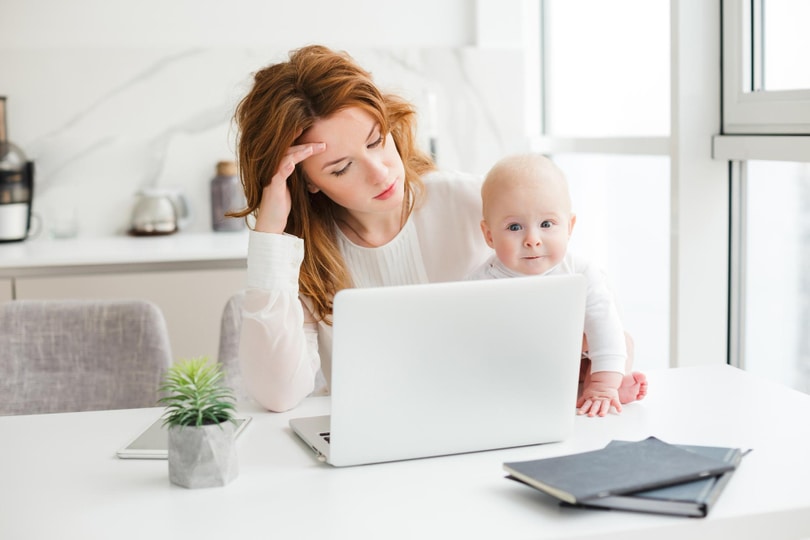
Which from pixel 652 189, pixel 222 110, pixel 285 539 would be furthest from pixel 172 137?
pixel 285 539

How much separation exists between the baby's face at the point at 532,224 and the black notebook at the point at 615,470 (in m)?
0.42

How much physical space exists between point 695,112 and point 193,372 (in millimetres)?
1581

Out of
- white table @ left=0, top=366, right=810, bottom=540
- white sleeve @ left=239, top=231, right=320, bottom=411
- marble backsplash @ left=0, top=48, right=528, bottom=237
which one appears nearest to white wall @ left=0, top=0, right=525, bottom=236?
marble backsplash @ left=0, top=48, right=528, bottom=237

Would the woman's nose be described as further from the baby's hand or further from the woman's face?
the baby's hand

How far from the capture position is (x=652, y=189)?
9.09 feet

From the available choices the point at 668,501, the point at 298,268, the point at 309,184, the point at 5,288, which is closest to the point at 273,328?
the point at 298,268

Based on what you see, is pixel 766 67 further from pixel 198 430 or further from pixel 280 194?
pixel 198 430

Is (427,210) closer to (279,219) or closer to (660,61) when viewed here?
(279,219)

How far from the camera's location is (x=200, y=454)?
3.79 ft

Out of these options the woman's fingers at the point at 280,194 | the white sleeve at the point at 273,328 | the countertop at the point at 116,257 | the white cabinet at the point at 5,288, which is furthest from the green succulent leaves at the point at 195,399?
the white cabinet at the point at 5,288

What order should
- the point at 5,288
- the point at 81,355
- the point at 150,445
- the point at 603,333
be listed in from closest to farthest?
the point at 150,445
the point at 603,333
the point at 81,355
the point at 5,288

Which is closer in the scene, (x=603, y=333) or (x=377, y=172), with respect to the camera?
(x=603, y=333)

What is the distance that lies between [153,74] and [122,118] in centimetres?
19

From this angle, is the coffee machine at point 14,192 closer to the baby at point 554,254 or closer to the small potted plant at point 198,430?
the baby at point 554,254
